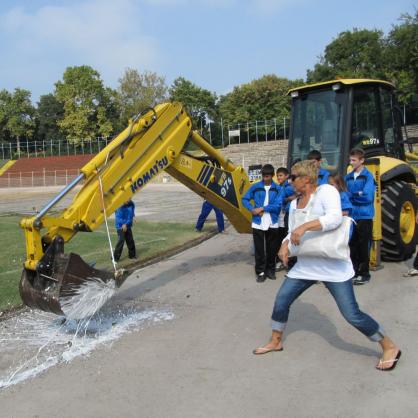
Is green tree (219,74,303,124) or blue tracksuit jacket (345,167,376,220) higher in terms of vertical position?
green tree (219,74,303,124)

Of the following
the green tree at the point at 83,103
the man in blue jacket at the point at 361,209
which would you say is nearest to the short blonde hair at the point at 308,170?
the man in blue jacket at the point at 361,209

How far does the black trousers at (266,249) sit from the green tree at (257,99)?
2358 inches

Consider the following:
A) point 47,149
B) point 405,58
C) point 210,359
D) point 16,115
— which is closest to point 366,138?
point 210,359

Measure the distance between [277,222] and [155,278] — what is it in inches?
83.8

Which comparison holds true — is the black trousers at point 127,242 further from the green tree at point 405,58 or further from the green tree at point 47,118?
the green tree at point 47,118

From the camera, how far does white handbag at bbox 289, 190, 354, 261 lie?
162 inches

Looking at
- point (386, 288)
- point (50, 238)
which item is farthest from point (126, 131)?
point (386, 288)

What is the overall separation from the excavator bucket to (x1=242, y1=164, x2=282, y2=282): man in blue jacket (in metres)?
3.15

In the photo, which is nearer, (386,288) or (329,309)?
(329,309)

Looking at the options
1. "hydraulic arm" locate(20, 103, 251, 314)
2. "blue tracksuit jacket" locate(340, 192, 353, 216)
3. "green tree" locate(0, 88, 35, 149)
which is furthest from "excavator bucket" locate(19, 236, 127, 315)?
"green tree" locate(0, 88, 35, 149)

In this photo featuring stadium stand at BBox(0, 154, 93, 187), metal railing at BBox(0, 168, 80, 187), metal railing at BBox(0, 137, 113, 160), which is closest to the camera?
metal railing at BBox(0, 168, 80, 187)

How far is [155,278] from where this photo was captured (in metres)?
7.79

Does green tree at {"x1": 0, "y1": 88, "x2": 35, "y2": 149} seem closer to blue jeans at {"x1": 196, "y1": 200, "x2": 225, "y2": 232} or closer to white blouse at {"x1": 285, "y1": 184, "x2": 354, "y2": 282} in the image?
blue jeans at {"x1": 196, "y1": 200, "x2": 225, "y2": 232}

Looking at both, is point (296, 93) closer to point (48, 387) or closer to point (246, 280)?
point (246, 280)
